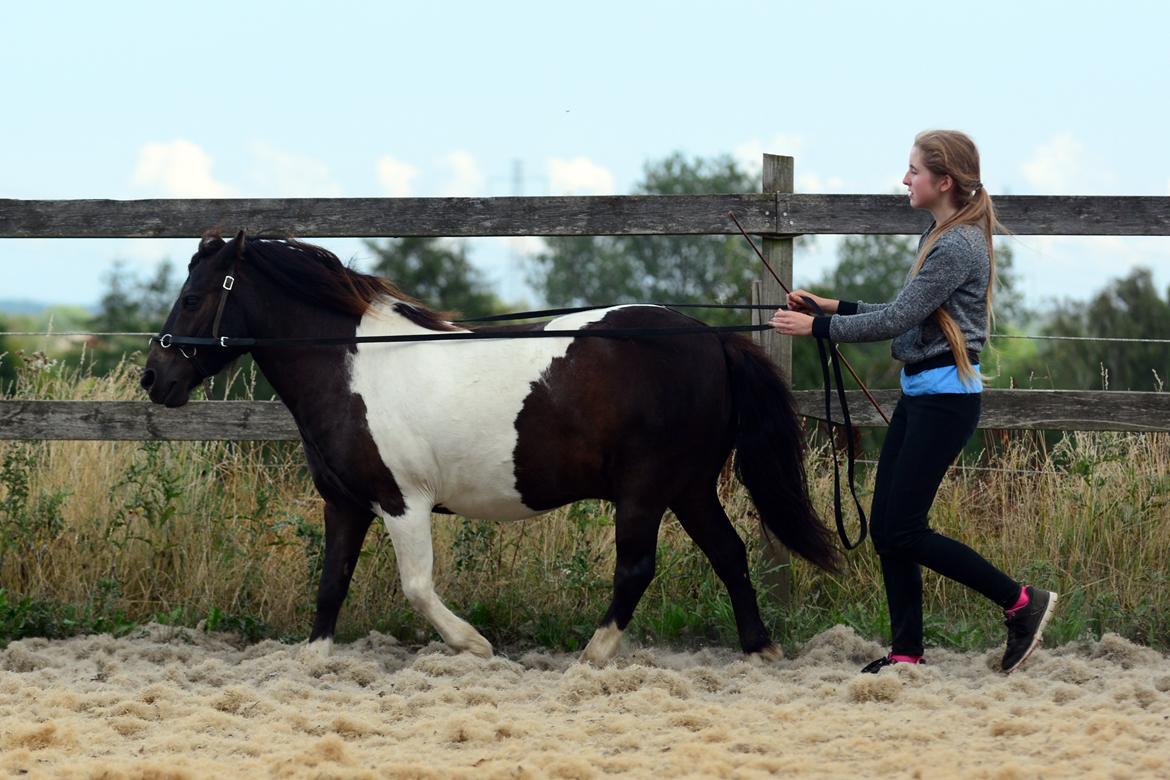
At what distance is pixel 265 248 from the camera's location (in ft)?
17.6

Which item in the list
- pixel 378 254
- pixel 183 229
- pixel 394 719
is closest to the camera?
pixel 394 719

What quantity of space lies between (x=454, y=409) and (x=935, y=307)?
6.32ft

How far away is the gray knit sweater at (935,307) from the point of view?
4465 mm

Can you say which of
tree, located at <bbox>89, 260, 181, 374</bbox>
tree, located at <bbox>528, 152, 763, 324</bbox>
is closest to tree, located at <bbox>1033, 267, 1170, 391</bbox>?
tree, located at <bbox>528, 152, 763, 324</bbox>

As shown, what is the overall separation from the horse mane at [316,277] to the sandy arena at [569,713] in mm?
1466

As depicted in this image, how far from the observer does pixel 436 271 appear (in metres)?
48.8

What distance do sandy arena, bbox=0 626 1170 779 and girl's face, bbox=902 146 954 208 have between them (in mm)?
1750

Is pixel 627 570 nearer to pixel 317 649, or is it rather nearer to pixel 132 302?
pixel 317 649

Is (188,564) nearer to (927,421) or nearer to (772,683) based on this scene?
(772,683)

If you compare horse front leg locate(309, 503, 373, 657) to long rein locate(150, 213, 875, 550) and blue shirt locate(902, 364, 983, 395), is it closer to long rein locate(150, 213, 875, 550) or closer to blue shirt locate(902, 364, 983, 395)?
long rein locate(150, 213, 875, 550)

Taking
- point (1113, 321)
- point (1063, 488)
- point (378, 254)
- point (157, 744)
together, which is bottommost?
point (157, 744)

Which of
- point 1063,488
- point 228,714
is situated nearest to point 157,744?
point 228,714

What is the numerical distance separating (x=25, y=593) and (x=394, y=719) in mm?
2851

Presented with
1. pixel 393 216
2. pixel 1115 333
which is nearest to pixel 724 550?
pixel 393 216
